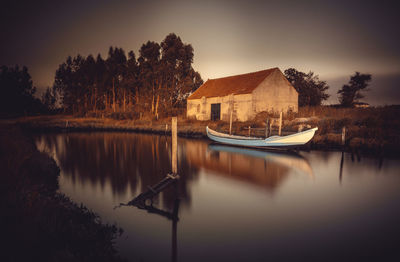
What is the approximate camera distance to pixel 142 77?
49156 mm

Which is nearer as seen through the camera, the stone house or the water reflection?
the water reflection

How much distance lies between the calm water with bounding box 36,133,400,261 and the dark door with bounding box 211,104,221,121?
17.0 metres

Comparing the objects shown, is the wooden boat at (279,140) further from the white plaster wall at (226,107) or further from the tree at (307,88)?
the tree at (307,88)

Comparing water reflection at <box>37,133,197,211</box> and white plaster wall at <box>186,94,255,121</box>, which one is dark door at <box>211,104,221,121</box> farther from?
water reflection at <box>37,133,197,211</box>

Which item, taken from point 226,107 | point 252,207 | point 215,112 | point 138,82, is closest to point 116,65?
point 138,82

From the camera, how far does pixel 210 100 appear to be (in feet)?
116

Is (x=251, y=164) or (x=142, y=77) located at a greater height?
(x=142, y=77)

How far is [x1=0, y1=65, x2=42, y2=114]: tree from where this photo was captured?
5478 centimetres

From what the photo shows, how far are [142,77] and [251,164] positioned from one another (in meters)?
38.6

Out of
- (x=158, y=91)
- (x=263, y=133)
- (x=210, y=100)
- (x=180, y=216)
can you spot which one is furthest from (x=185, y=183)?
(x=158, y=91)

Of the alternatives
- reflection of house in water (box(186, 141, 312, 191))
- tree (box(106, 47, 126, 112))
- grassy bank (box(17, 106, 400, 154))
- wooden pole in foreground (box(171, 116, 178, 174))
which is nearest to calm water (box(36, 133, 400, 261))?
reflection of house in water (box(186, 141, 312, 191))

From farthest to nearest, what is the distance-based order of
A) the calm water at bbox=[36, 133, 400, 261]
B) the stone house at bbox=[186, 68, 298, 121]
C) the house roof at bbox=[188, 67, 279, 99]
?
1. the house roof at bbox=[188, 67, 279, 99]
2. the stone house at bbox=[186, 68, 298, 121]
3. the calm water at bbox=[36, 133, 400, 261]

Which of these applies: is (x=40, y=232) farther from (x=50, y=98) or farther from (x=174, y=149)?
(x=50, y=98)

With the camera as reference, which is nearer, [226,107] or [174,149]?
[174,149]
